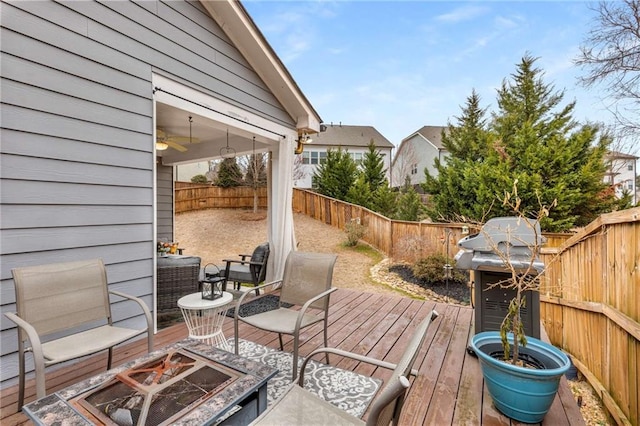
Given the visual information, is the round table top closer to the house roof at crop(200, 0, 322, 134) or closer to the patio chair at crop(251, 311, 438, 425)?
the patio chair at crop(251, 311, 438, 425)

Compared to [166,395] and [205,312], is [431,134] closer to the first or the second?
[205,312]

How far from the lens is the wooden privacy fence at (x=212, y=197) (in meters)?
13.6

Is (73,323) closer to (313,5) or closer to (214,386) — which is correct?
(214,386)

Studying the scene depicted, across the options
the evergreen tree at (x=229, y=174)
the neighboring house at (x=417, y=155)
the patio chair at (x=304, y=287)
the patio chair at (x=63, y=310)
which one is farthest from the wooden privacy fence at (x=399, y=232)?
the neighboring house at (x=417, y=155)

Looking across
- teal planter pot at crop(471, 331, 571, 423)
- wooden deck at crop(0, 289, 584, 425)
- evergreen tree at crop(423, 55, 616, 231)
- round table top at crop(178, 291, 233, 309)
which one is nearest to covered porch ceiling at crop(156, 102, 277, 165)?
round table top at crop(178, 291, 233, 309)

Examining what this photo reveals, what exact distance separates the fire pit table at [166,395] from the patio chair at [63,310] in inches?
21.7

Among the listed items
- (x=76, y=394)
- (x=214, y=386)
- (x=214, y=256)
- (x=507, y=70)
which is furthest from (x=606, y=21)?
(x=214, y=256)

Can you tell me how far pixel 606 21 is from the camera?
282 inches

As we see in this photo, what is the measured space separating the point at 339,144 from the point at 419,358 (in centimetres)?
1754

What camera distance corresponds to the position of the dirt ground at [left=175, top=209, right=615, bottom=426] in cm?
695

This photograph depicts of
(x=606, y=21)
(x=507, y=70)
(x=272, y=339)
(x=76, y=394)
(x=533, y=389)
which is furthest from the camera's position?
(x=507, y=70)

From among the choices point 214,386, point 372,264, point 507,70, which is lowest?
point 372,264

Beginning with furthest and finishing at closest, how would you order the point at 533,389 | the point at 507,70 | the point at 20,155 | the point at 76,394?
1. the point at 507,70
2. the point at 20,155
3. the point at 533,389
4. the point at 76,394

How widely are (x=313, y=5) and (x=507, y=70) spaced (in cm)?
1003
